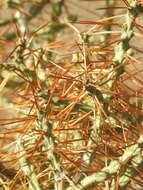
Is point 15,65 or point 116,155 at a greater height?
point 15,65

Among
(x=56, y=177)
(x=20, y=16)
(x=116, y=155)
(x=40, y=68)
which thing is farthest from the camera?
(x=20, y=16)

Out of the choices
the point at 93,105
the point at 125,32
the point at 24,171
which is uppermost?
the point at 125,32

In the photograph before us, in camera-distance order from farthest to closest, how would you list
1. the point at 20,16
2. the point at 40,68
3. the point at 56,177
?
the point at 20,16 < the point at 40,68 < the point at 56,177

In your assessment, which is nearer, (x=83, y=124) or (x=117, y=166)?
(x=117, y=166)

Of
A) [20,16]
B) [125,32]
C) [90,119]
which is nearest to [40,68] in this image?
[90,119]

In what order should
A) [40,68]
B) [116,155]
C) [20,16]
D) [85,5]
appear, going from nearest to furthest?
1. [116,155]
2. [40,68]
3. [20,16]
4. [85,5]

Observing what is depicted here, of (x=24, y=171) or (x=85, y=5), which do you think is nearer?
(x=24, y=171)

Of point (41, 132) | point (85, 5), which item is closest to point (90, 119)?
point (41, 132)

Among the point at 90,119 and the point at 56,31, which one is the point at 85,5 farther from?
the point at 90,119

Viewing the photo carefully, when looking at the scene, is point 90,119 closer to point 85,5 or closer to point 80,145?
point 80,145
